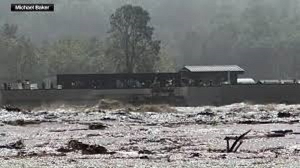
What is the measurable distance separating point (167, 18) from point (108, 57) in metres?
83.0

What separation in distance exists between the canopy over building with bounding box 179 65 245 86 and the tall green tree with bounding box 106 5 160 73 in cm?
1530

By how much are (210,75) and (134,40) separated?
20504 mm

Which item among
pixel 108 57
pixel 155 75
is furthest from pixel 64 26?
pixel 155 75

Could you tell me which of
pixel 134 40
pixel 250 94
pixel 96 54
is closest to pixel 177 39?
pixel 96 54

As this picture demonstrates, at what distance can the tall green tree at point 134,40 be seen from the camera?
3725 inches

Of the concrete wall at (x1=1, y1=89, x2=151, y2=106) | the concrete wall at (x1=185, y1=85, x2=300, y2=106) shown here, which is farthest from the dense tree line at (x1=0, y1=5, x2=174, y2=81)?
the concrete wall at (x1=185, y1=85, x2=300, y2=106)

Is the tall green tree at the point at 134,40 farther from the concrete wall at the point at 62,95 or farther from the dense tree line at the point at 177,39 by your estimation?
the concrete wall at the point at 62,95

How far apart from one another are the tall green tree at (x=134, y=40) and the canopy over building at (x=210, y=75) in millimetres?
15299

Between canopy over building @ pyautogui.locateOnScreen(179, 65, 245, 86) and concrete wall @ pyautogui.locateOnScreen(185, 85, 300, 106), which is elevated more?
canopy over building @ pyautogui.locateOnScreen(179, 65, 245, 86)

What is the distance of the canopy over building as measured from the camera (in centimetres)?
7812

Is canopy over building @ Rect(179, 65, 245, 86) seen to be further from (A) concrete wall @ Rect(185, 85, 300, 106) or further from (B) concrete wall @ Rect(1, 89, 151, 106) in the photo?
(B) concrete wall @ Rect(1, 89, 151, 106)

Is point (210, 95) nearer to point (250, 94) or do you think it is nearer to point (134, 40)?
point (250, 94)

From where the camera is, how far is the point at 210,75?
260 feet

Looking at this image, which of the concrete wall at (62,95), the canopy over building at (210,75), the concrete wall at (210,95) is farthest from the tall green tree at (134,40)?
the concrete wall at (210,95)
